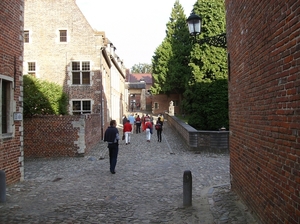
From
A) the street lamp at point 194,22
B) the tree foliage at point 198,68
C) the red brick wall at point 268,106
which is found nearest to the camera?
the red brick wall at point 268,106

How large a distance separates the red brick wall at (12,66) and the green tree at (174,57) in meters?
35.4

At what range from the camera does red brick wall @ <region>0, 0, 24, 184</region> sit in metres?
9.27

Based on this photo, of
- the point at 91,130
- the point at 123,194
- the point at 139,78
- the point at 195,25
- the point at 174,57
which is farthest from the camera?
the point at 139,78

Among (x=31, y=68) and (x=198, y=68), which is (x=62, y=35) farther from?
(x=198, y=68)

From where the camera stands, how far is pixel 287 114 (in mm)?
3922

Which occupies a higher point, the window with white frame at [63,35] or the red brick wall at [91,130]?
the window with white frame at [63,35]

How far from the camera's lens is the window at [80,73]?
80.5 ft

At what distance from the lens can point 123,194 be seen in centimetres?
852

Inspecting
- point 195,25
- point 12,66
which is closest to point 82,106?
point 12,66

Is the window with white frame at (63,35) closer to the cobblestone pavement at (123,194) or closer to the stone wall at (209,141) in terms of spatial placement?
the cobblestone pavement at (123,194)

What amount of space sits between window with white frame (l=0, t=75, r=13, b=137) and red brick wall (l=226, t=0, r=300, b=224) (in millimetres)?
6451

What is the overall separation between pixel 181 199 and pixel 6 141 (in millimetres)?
5174

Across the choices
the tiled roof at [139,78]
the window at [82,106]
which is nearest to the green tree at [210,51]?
the window at [82,106]

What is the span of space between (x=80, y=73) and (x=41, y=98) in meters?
8.23
